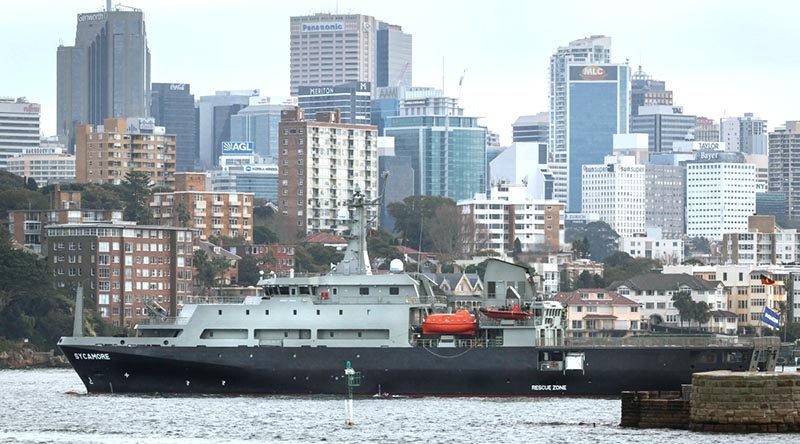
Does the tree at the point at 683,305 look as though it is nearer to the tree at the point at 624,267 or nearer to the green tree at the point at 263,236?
the tree at the point at 624,267

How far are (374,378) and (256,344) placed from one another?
15.6 ft

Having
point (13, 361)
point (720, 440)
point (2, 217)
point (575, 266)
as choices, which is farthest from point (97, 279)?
point (720, 440)

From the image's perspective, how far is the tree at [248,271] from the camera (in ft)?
505

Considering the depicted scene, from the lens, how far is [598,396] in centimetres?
7956

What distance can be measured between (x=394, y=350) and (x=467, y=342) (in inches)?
111

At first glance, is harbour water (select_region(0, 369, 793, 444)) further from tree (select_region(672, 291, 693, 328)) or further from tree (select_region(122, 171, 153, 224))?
tree (select_region(122, 171, 153, 224))

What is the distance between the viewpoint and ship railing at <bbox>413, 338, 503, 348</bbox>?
79500mm

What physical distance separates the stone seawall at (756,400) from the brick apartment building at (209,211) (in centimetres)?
11457

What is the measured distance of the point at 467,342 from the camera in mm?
79625

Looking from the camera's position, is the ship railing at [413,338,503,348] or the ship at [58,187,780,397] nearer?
the ship at [58,187,780,397]

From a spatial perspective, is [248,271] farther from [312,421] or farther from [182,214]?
[312,421]

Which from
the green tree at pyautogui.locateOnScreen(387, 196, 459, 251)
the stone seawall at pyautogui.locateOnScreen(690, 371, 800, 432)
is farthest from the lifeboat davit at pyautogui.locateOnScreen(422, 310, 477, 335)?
the green tree at pyautogui.locateOnScreen(387, 196, 459, 251)

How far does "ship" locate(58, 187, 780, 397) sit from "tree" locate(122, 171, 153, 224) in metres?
87.1

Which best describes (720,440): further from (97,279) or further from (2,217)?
(2,217)
